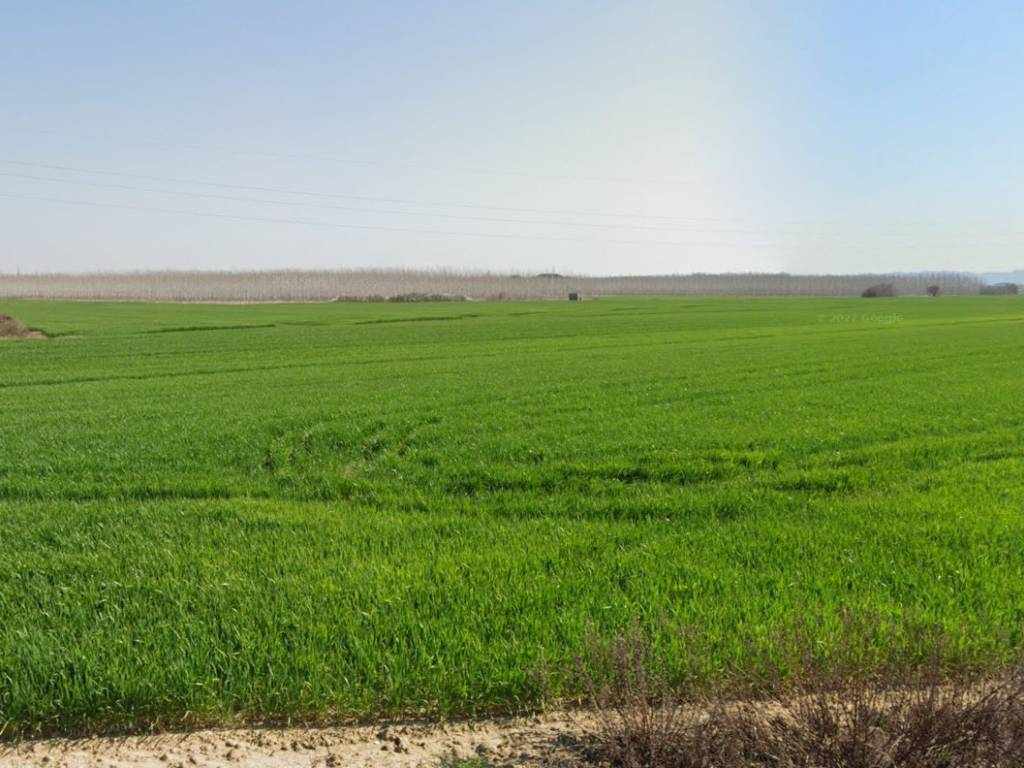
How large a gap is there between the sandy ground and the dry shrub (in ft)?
1.39

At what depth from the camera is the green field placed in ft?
15.6

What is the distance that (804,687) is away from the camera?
159 inches

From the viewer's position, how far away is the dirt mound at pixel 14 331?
43969 mm

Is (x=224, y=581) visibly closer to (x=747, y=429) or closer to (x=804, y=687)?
(x=804, y=687)

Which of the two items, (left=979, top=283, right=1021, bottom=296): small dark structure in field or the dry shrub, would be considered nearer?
the dry shrub

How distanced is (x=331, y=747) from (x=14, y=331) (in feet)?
171

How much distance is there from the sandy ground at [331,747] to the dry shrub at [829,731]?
425 millimetres

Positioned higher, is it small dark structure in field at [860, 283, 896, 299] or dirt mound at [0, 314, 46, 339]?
small dark structure in field at [860, 283, 896, 299]

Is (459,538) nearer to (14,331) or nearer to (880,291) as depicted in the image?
(14,331)

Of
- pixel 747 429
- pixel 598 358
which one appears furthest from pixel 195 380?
pixel 747 429

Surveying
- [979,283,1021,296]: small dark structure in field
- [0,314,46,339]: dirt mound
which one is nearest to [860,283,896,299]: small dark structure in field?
[979,283,1021,296]: small dark structure in field

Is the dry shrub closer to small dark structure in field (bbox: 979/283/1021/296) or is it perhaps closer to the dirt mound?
the dirt mound

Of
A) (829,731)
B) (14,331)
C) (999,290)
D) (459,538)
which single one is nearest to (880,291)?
(999,290)

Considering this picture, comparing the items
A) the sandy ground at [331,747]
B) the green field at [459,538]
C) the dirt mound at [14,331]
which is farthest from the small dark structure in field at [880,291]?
the sandy ground at [331,747]
